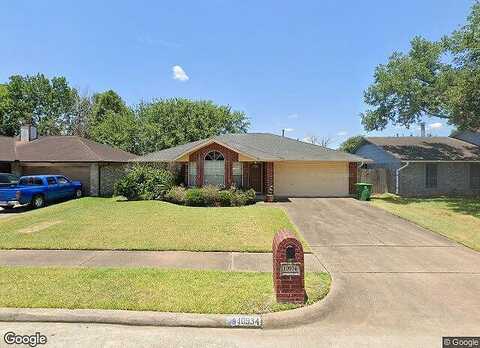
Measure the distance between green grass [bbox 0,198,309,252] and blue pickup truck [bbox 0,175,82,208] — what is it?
8.09ft

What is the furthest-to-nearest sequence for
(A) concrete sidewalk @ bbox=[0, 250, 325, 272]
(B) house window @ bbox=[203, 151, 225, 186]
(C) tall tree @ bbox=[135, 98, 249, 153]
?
(C) tall tree @ bbox=[135, 98, 249, 153], (B) house window @ bbox=[203, 151, 225, 186], (A) concrete sidewalk @ bbox=[0, 250, 325, 272]

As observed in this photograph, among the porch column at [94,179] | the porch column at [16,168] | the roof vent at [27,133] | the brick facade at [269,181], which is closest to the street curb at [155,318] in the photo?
the brick facade at [269,181]

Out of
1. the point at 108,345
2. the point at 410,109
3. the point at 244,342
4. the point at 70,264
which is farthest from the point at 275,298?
the point at 410,109

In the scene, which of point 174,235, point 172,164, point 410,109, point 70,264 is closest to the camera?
point 70,264

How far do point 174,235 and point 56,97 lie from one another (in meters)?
45.8

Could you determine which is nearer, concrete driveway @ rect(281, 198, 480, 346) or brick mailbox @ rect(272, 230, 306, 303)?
concrete driveway @ rect(281, 198, 480, 346)

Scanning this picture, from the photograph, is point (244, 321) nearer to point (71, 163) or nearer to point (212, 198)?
point (212, 198)

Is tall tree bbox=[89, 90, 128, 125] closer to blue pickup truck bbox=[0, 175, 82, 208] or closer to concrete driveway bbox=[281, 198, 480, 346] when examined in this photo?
blue pickup truck bbox=[0, 175, 82, 208]

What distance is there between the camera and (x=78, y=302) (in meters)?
5.34

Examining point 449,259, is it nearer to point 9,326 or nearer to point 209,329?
point 209,329

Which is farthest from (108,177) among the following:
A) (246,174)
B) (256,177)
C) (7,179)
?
(256,177)

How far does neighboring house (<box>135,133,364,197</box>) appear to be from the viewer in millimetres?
20203

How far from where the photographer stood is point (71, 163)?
21828 mm

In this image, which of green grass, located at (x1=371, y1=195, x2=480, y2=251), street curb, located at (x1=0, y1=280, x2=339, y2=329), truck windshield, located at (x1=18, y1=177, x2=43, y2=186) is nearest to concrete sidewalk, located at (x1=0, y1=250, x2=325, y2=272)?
street curb, located at (x1=0, y1=280, x2=339, y2=329)
